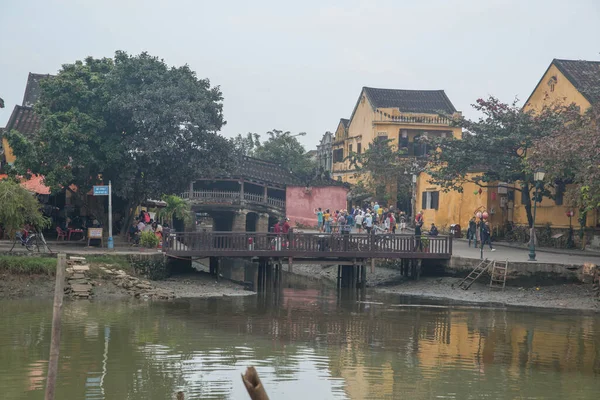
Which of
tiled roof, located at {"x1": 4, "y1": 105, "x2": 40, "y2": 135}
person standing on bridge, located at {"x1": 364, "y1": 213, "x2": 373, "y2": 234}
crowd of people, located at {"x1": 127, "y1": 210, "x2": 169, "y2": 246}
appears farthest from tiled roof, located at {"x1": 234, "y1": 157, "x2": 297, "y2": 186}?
crowd of people, located at {"x1": 127, "y1": 210, "x2": 169, "y2": 246}

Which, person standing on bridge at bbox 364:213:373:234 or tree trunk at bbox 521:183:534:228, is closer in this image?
person standing on bridge at bbox 364:213:373:234

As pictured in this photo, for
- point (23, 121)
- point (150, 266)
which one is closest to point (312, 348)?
point (150, 266)

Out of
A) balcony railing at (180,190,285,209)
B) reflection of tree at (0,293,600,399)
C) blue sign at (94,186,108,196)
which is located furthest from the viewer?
balcony railing at (180,190,285,209)

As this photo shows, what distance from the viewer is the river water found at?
15.3 metres

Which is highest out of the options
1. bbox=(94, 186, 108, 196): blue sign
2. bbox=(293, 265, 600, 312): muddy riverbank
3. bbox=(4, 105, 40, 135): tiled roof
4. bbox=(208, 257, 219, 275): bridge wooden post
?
bbox=(4, 105, 40, 135): tiled roof

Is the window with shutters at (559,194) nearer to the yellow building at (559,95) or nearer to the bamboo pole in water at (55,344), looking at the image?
the yellow building at (559,95)

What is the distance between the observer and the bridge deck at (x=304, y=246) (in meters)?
30.7

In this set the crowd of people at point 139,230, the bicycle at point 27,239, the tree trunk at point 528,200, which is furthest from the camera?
the tree trunk at point 528,200

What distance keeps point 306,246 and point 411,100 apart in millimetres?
31815

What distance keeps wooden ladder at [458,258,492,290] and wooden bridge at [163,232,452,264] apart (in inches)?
70.2

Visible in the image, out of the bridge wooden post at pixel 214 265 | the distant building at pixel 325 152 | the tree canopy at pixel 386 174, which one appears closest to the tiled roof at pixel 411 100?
the tree canopy at pixel 386 174

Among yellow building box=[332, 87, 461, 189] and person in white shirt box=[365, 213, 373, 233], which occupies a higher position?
yellow building box=[332, 87, 461, 189]

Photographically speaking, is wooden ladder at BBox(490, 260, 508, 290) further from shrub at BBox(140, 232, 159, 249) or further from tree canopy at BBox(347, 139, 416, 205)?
tree canopy at BBox(347, 139, 416, 205)

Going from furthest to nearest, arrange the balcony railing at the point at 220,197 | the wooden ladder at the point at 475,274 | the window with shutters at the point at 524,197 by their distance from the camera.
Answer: the balcony railing at the point at 220,197 → the window with shutters at the point at 524,197 → the wooden ladder at the point at 475,274
